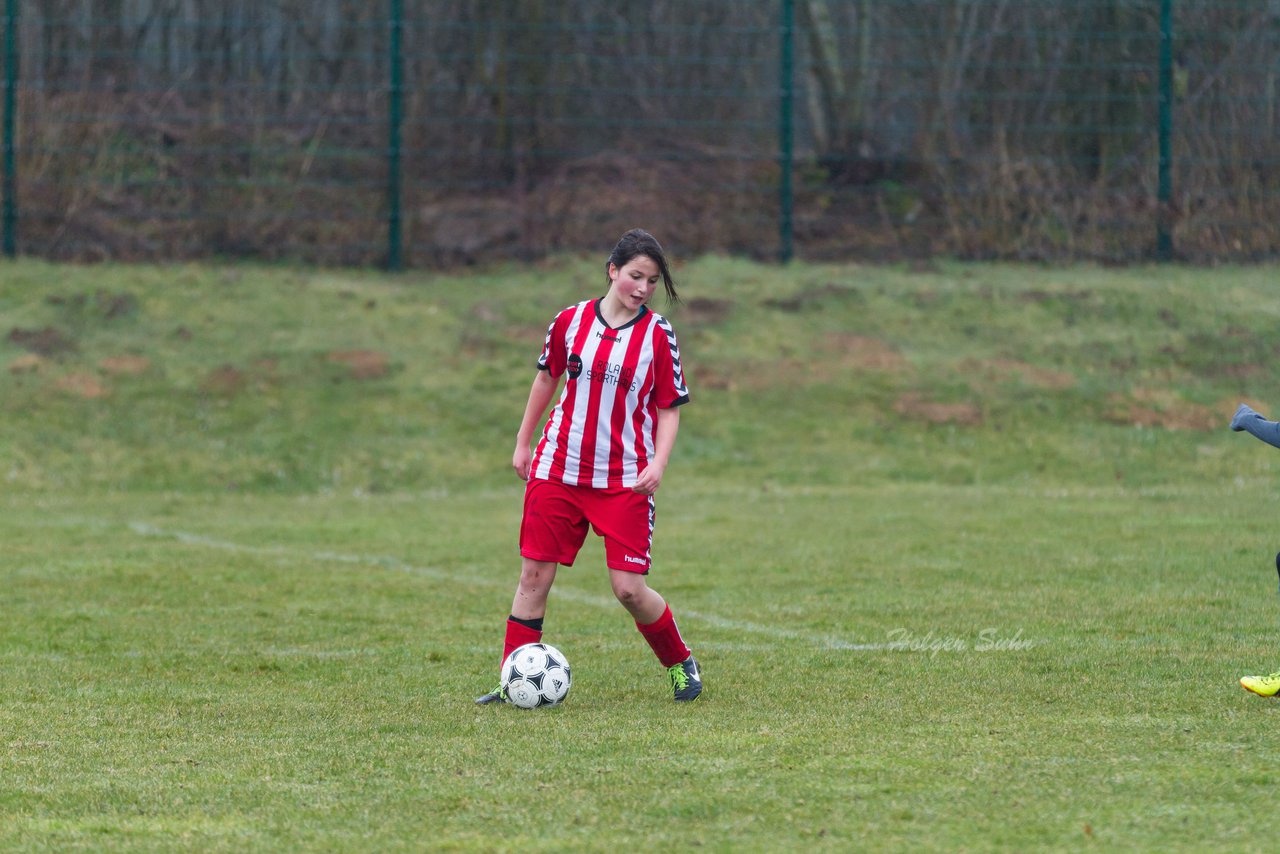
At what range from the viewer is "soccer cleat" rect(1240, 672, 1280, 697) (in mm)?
5953

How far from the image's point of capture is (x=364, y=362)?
56.2 feet

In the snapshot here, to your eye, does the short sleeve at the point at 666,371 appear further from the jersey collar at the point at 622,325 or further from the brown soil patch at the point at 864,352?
the brown soil patch at the point at 864,352

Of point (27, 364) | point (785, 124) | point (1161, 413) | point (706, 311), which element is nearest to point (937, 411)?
point (1161, 413)

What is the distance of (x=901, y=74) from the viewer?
68.8 feet

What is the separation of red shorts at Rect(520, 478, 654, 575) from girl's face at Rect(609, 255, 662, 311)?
74 cm

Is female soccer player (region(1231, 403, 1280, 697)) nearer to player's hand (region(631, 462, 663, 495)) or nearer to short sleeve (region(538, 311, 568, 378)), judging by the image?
player's hand (region(631, 462, 663, 495))

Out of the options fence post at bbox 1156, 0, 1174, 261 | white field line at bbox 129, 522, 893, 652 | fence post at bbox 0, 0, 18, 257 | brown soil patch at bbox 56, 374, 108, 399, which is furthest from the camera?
fence post at bbox 1156, 0, 1174, 261

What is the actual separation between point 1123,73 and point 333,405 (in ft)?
35.9

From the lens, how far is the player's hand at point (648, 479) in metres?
6.36

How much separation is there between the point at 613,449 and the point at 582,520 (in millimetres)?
320

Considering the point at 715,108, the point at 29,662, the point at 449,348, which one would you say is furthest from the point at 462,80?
the point at 29,662

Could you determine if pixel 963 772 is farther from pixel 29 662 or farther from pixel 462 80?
pixel 462 80

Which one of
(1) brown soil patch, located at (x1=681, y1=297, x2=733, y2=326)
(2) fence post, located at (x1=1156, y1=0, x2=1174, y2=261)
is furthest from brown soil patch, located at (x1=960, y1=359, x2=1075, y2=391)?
(2) fence post, located at (x1=1156, y1=0, x2=1174, y2=261)

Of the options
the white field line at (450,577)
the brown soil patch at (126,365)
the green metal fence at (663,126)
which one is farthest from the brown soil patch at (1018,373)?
the brown soil patch at (126,365)
